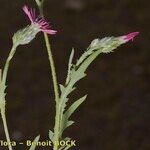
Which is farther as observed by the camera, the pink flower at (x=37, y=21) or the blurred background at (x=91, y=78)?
the blurred background at (x=91, y=78)

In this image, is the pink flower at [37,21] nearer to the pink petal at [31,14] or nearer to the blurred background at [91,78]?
the pink petal at [31,14]

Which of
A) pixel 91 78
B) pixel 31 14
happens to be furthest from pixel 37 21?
pixel 91 78

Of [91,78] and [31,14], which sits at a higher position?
[91,78]

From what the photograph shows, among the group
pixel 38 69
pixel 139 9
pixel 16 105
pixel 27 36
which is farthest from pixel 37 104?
pixel 27 36

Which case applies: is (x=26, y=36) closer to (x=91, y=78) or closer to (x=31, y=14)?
(x=31, y=14)

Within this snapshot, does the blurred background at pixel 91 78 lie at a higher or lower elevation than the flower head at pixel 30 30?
higher

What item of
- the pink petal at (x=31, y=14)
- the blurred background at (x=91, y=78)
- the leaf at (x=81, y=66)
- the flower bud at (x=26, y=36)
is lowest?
the leaf at (x=81, y=66)

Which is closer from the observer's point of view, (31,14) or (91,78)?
(31,14)

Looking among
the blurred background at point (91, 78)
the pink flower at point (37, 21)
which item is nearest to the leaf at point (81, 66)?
the pink flower at point (37, 21)

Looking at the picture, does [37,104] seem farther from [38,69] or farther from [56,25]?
[56,25]
